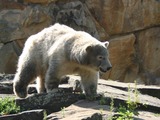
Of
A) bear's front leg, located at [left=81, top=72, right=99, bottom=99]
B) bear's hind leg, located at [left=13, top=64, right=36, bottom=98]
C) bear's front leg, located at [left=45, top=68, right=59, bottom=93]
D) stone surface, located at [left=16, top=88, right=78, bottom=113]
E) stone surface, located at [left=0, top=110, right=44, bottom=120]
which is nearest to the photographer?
stone surface, located at [left=0, top=110, right=44, bottom=120]

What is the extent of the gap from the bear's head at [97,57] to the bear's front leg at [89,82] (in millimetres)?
205

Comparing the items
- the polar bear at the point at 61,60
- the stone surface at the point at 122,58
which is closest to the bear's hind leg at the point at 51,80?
the polar bear at the point at 61,60

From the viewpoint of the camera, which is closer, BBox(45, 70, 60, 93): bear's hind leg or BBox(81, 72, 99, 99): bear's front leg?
BBox(45, 70, 60, 93): bear's hind leg

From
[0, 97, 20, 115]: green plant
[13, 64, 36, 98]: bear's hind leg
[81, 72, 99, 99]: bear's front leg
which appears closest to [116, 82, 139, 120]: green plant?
[81, 72, 99, 99]: bear's front leg

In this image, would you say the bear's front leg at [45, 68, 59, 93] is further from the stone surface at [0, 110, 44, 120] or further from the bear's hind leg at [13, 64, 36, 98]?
the stone surface at [0, 110, 44, 120]

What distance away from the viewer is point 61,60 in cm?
760

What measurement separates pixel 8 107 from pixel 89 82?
1.48 meters

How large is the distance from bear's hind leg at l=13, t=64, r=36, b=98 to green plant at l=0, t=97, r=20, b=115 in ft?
3.76

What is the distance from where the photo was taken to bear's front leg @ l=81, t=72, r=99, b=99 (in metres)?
7.76

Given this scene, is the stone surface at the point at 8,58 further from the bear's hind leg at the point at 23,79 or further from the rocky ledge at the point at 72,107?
the rocky ledge at the point at 72,107

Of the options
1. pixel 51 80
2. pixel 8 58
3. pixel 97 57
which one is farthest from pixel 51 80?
pixel 8 58

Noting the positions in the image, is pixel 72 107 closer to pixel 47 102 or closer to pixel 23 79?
pixel 47 102

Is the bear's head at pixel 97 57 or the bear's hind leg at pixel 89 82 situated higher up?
the bear's head at pixel 97 57

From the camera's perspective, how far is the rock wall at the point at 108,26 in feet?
50.5
